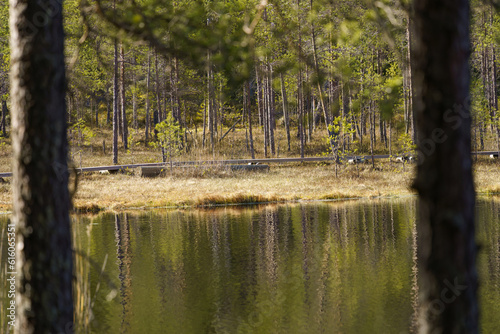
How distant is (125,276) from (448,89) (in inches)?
420

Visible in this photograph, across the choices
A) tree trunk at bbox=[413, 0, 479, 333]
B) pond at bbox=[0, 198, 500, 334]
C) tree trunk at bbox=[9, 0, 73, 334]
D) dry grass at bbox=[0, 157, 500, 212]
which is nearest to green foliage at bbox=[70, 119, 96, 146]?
dry grass at bbox=[0, 157, 500, 212]

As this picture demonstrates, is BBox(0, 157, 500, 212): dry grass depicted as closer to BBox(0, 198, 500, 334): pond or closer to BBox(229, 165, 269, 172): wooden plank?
BBox(229, 165, 269, 172): wooden plank

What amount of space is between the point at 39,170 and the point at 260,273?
9.05m

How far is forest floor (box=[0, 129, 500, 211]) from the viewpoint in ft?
80.6

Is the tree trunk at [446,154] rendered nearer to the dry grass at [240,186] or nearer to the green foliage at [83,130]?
the dry grass at [240,186]

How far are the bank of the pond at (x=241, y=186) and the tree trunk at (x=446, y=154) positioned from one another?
19057 mm

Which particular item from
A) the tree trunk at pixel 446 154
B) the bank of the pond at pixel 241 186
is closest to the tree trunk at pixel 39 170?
the tree trunk at pixel 446 154

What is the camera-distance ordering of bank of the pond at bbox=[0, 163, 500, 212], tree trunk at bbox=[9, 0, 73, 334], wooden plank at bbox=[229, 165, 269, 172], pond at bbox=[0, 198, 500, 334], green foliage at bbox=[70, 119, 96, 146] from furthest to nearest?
1. wooden plank at bbox=[229, 165, 269, 172]
2. green foliage at bbox=[70, 119, 96, 146]
3. bank of the pond at bbox=[0, 163, 500, 212]
4. pond at bbox=[0, 198, 500, 334]
5. tree trunk at bbox=[9, 0, 73, 334]

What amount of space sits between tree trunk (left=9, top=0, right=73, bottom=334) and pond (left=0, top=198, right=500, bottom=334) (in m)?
1.00

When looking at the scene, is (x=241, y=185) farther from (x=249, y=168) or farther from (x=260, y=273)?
(x=260, y=273)

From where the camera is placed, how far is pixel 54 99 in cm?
424

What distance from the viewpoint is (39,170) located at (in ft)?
13.8

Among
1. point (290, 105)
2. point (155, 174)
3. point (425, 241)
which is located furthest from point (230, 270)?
point (290, 105)

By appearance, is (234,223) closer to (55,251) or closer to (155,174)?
(155,174)
